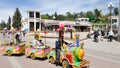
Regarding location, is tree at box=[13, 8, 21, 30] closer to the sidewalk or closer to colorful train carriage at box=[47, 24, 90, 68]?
the sidewalk

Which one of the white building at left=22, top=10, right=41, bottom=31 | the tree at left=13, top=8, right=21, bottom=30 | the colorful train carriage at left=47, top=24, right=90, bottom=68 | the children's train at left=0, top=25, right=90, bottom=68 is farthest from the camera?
the tree at left=13, top=8, right=21, bottom=30

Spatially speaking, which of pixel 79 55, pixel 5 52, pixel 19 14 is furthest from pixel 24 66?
pixel 19 14

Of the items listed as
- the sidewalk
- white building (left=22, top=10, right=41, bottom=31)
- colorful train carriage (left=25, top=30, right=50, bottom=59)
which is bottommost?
the sidewalk

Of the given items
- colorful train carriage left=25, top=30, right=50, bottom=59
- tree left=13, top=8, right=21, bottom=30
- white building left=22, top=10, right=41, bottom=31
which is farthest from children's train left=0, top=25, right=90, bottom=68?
tree left=13, top=8, right=21, bottom=30

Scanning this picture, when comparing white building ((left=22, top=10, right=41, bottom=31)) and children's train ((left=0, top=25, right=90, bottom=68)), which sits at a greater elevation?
white building ((left=22, top=10, right=41, bottom=31))

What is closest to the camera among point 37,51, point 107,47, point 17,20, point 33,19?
point 37,51

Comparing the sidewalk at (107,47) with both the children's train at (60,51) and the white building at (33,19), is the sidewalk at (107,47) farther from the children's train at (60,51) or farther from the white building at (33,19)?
the white building at (33,19)

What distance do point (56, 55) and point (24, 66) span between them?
1.88 metres

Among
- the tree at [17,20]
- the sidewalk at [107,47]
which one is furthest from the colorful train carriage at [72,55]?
the tree at [17,20]

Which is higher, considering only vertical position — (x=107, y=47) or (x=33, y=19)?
(x=33, y=19)

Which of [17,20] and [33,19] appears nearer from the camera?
[33,19]

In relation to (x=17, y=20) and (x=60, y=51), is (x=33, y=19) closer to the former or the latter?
(x=17, y=20)

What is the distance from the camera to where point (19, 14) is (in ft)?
315

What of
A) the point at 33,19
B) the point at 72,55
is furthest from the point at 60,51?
the point at 33,19
